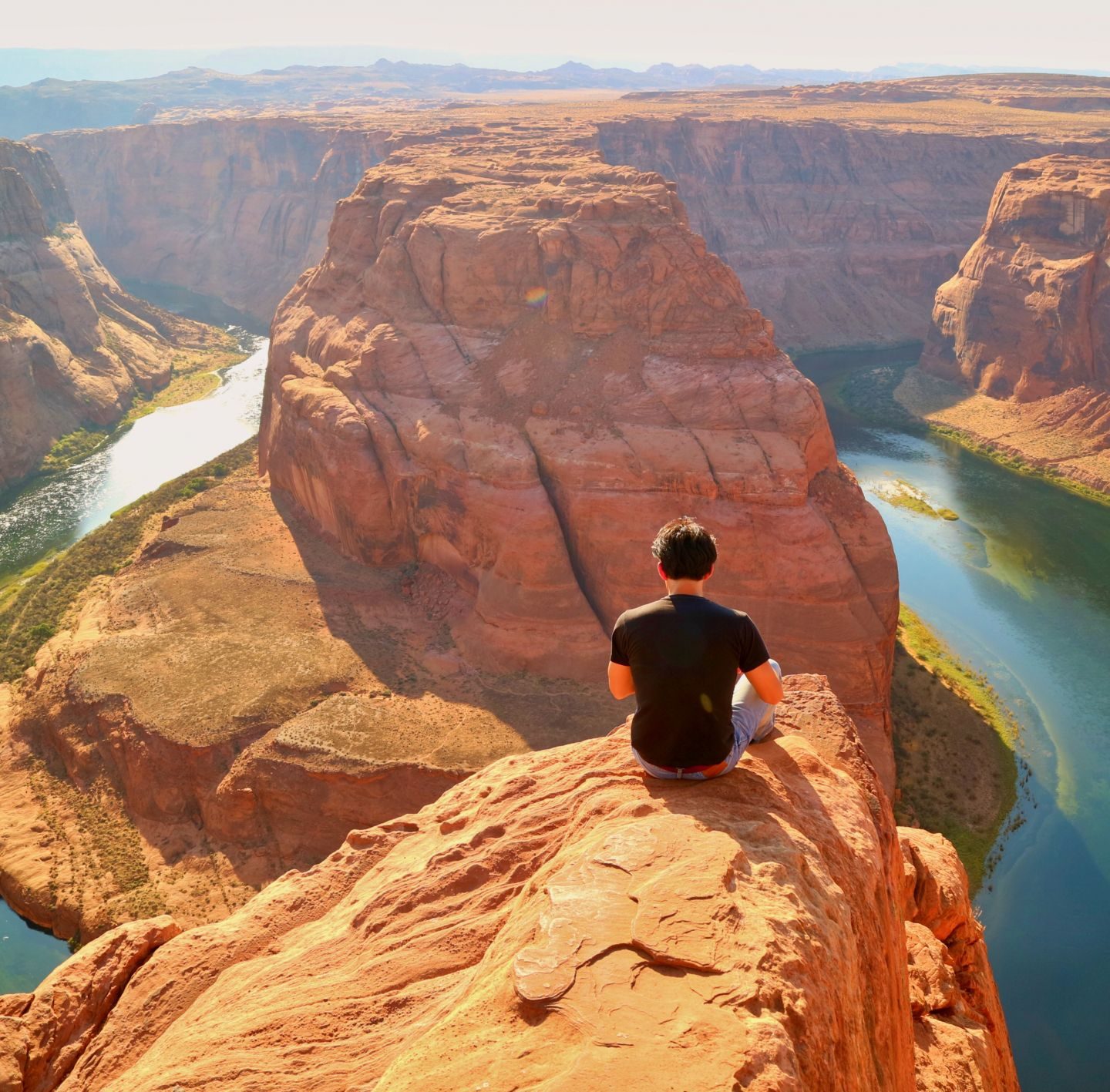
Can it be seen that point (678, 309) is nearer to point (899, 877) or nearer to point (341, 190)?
point (899, 877)

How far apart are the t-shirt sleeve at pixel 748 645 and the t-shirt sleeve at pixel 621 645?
3.49ft

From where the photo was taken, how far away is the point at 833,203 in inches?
4222

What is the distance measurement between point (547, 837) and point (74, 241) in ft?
335

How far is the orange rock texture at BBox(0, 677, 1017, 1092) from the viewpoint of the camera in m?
7.45

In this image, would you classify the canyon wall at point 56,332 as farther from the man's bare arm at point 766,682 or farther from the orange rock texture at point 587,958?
the man's bare arm at point 766,682

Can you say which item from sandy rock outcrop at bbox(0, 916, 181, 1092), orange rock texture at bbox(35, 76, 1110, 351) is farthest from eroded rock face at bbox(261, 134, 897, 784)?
orange rock texture at bbox(35, 76, 1110, 351)

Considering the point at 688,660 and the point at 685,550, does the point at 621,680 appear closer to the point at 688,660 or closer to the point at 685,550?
the point at 688,660

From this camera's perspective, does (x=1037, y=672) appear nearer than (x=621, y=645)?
No

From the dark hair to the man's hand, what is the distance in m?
1.05

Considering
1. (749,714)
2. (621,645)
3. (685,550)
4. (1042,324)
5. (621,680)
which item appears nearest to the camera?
(685,550)

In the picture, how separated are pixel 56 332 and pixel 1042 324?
75.1 m

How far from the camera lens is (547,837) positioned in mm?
12664

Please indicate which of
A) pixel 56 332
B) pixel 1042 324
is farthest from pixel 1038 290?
pixel 56 332

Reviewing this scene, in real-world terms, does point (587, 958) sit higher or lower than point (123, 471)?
higher
